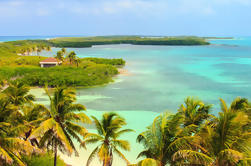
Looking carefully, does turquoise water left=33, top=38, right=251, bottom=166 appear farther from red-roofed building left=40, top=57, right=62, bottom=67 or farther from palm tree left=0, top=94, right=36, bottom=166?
red-roofed building left=40, top=57, right=62, bottom=67

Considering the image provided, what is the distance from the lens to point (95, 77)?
38.0m

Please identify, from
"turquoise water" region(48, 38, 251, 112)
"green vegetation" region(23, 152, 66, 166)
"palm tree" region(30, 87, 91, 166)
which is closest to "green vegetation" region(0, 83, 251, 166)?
"palm tree" region(30, 87, 91, 166)

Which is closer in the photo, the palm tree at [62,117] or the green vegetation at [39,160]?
the palm tree at [62,117]

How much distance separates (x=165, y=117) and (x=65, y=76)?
29794mm

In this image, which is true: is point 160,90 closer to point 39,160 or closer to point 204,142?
point 39,160

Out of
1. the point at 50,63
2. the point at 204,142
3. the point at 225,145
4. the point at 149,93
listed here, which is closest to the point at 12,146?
the point at 204,142

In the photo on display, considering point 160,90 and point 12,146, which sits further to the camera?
point 160,90

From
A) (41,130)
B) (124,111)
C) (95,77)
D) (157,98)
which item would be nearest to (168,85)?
(157,98)

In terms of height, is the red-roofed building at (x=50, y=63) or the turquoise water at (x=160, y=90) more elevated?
the red-roofed building at (x=50, y=63)

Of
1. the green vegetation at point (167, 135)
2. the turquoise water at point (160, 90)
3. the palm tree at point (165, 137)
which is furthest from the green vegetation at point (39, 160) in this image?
the turquoise water at point (160, 90)

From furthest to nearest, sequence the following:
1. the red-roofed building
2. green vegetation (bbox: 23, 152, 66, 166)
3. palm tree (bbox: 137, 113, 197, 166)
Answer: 1. the red-roofed building
2. green vegetation (bbox: 23, 152, 66, 166)
3. palm tree (bbox: 137, 113, 197, 166)

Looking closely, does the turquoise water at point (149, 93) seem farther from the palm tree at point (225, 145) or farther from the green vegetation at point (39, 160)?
the palm tree at point (225, 145)

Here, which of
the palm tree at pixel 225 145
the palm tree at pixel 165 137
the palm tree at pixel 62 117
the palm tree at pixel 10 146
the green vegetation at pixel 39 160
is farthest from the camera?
the green vegetation at pixel 39 160

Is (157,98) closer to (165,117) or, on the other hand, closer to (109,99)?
(109,99)
